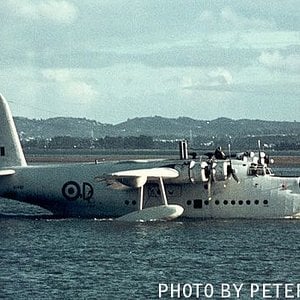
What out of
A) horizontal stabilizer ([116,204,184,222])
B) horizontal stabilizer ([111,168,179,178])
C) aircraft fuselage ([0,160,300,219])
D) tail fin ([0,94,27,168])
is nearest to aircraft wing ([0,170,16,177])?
aircraft fuselage ([0,160,300,219])

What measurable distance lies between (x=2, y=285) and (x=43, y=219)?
26.7 metres

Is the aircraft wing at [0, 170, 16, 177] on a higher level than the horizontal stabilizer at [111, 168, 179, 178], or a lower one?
higher

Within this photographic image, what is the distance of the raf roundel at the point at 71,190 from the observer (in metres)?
77.6

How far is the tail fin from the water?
4141 millimetres

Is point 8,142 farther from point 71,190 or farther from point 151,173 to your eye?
point 151,173

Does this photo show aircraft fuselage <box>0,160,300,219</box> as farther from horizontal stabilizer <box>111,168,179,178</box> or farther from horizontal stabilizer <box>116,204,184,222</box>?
horizontal stabilizer <box>116,204,184,222</box>

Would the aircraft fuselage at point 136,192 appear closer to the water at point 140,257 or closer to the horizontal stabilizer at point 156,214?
the water at point 140,257

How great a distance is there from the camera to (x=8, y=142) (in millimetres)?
80500

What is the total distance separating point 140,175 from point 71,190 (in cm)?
604

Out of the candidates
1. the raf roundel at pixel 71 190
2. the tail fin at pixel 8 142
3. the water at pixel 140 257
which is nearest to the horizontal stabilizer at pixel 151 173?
the water at pixel 140 257

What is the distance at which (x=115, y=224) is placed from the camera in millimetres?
74562

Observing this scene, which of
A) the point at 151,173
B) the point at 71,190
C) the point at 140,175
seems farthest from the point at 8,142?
the point at 151,173

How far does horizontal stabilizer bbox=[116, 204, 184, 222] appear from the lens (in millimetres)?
74250

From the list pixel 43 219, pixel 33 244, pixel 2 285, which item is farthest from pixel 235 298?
pixel 43 219
